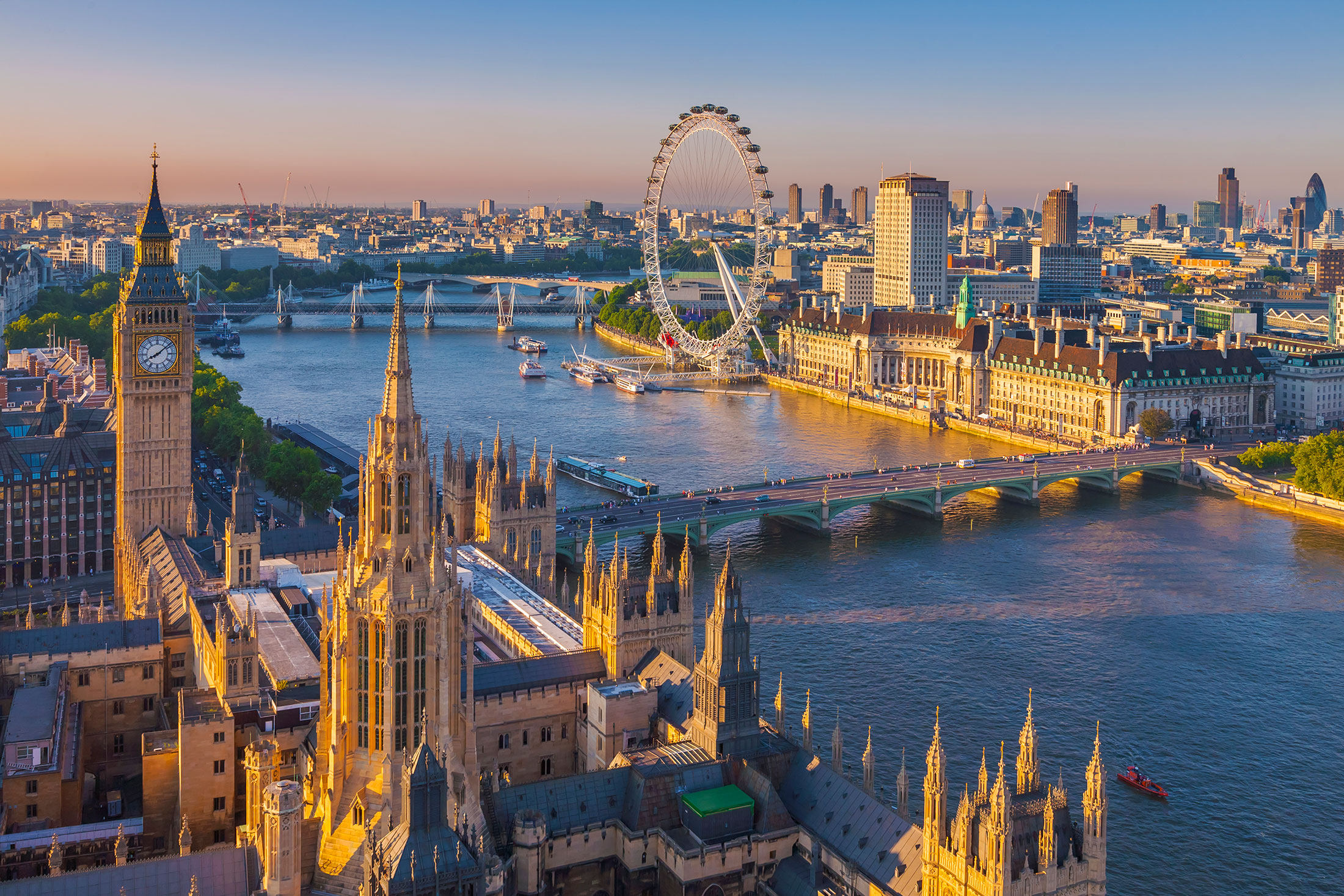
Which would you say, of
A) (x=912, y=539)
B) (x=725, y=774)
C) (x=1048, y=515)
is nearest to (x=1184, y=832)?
(x=725, y=774)

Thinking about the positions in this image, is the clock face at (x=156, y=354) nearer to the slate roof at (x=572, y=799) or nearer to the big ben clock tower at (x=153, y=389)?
the big ben clock tower at (x=153, y=389)

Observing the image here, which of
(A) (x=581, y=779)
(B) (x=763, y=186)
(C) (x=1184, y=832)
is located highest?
(B) (x=763, y=186)

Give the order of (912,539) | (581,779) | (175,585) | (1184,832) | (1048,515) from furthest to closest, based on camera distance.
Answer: (1048,515), (912,539), (175,585), (1184,832), (581,779)

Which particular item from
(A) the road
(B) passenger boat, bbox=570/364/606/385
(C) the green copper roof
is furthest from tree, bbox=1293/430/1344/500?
(B) passenger boat, bbox=570/364/606/385

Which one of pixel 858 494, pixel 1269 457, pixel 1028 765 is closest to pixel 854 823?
pixel 1028 765

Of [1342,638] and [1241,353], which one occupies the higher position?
[1241,353]

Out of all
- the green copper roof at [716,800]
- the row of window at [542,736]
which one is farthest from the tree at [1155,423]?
the green copper roof at [716,800]

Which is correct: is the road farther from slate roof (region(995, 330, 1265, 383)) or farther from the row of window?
the row of window

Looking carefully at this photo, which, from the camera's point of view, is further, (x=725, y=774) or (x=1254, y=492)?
(x=1254, y=492)

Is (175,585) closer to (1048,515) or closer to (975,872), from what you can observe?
(975,872)

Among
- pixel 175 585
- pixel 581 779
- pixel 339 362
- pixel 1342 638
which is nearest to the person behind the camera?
pixel 581 779
